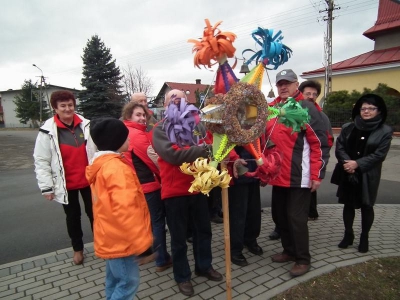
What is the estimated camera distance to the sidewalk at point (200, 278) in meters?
2.80

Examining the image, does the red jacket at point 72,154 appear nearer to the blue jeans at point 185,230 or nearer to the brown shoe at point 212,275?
the blue jeans at point 185,230

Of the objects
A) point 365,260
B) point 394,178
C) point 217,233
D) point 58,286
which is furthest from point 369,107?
point 394,178

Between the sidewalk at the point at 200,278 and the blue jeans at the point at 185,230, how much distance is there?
0.21 metres

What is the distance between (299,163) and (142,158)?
5.40 ft

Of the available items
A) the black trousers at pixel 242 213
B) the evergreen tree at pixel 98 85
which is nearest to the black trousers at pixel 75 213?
the black trousers at pixel 242 213

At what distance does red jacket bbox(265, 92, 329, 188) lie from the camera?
2930 mm

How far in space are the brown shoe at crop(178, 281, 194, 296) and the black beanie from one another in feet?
5.01

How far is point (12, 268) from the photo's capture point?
3.43 meters

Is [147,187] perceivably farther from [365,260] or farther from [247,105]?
[365,260]

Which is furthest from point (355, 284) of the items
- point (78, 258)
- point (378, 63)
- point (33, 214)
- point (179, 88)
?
point (179, 88)

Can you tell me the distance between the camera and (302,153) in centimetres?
297

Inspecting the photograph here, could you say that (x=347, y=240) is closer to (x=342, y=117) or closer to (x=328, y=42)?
(x=342, y=117)

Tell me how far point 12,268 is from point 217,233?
264 centimetres

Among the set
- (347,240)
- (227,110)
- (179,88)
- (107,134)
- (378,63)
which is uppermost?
(179,88)
